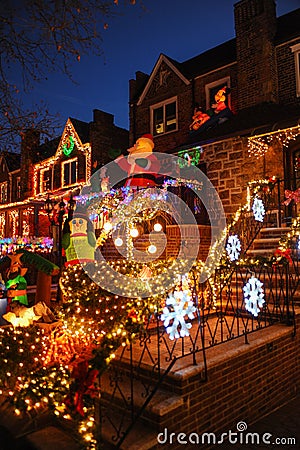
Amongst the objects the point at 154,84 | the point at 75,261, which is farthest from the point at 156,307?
the point at 154,84

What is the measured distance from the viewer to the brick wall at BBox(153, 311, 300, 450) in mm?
3900

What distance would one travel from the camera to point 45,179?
22.7m

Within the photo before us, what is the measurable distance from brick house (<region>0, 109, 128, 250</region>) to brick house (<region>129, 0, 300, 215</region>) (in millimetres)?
4903

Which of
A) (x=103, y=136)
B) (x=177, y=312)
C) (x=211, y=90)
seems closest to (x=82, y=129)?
(x=103, y=136)

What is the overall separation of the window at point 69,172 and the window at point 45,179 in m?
1.65

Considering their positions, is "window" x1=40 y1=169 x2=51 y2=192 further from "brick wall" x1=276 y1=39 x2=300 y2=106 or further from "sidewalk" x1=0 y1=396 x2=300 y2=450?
"sidewalk" x1=0 y1=396 x2=300 y2=450

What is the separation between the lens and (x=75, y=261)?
7.52 m

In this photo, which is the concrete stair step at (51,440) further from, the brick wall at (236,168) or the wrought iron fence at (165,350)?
the brick wall at (236,168)

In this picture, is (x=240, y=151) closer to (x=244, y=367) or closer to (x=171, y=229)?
(x=171, y=229)

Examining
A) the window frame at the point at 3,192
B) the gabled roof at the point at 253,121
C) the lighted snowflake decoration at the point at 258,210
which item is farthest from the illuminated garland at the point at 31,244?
the window frame at the point at 3,192

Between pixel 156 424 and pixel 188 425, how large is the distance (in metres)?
0.48

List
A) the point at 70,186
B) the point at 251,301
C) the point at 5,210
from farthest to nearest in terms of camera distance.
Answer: the point at 5,210 → the point at 70,186 → the point at 251,301

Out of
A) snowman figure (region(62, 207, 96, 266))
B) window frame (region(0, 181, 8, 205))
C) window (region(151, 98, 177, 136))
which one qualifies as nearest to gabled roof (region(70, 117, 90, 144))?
window (region(151, 98, 177, 136))

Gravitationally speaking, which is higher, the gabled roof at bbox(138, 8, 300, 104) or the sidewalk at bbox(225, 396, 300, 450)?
the gabled roof at bbox(138, 8, 300, 104)
